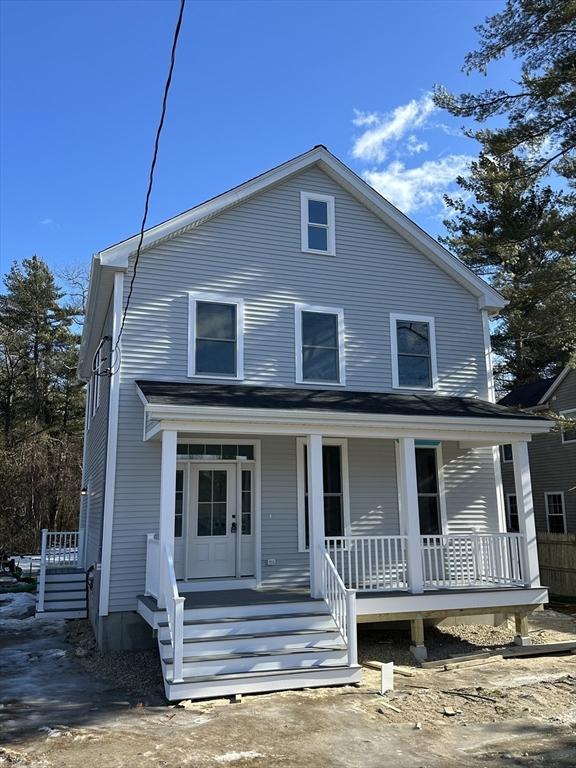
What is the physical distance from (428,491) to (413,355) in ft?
9.05

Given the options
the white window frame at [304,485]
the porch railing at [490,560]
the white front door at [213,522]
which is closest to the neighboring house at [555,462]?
the porch railing at [490,560]

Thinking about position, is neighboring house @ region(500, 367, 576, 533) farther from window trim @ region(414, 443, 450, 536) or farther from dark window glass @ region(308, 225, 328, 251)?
dark window glass @ region(308, 225, 328, 251)

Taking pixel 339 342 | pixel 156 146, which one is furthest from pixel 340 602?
pixel 156 146

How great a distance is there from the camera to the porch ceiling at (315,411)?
907 cm

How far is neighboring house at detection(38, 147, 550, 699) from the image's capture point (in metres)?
8.80

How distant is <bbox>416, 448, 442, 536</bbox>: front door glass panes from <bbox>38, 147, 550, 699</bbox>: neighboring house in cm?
4

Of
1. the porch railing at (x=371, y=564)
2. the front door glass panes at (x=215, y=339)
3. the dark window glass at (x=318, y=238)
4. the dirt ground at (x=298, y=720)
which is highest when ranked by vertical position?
the dark window glass at (x=318, y=238)

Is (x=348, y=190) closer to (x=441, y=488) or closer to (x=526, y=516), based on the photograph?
(x=441, y=488)

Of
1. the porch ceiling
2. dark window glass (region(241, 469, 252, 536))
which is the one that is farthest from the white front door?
the porch ceiling

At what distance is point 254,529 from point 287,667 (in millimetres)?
3401

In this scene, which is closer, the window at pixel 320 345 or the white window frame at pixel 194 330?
the white window frame at pixel 194 330

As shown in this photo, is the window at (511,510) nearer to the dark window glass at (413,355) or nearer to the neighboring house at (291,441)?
the neighboring house at (291,441)

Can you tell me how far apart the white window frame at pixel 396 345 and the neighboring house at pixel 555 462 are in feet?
31.7

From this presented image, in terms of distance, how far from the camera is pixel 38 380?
33.6 m
